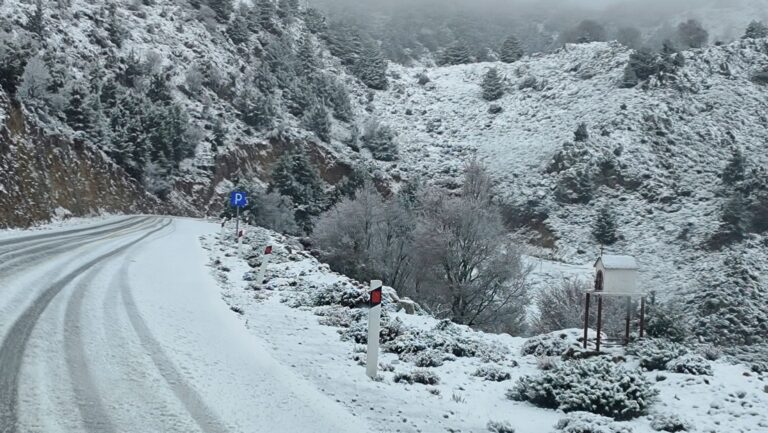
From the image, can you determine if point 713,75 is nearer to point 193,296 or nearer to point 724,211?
point 724,211

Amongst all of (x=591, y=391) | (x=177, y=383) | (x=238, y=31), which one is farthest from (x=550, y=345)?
(x=238, y=31)

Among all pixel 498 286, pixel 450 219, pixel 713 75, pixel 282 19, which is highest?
pixel 282 19

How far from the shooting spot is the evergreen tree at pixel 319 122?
69144 mm

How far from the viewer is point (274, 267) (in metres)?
17.4

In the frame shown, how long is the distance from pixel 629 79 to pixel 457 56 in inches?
1648

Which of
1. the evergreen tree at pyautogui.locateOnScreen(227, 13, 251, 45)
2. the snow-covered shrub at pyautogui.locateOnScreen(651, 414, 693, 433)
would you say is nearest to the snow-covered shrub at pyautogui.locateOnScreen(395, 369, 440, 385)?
the snow-covered shrub at pyautogui.locateOnScreen(651, 414, 693, 433)

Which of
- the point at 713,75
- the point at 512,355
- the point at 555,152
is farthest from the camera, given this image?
the point at 713,75

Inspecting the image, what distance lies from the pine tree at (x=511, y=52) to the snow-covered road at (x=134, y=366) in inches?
3696

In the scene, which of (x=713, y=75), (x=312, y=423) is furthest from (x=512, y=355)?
(x=713, y=75)

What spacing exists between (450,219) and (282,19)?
6853 cm

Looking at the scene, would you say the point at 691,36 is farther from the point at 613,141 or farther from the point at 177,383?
the point at 177,383

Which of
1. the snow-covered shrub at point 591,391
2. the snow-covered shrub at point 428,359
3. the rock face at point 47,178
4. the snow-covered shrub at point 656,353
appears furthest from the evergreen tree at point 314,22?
the snow-covered shrub at point 591,391

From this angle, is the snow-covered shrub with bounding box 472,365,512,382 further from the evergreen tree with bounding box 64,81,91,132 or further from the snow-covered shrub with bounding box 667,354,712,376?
the evergreen tree with bounding box 64,81,91,132

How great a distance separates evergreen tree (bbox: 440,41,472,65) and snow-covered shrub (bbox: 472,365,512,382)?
104 metres
